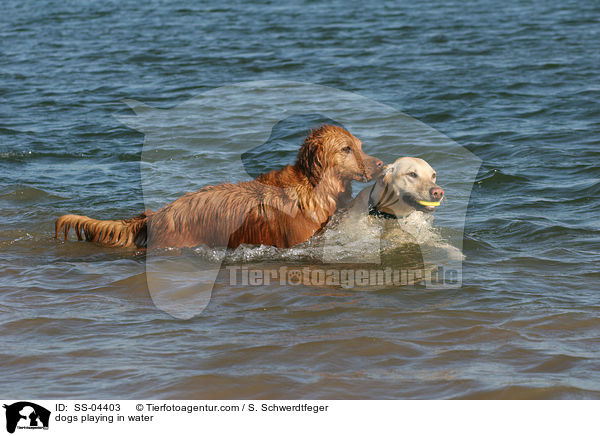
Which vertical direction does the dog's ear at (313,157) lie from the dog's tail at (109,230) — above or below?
above

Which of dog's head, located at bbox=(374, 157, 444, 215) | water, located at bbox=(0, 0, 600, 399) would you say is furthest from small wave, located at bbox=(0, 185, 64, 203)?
dog's head, located at bbox=(374, 157, 444, 215)

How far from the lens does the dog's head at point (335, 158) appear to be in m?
7.04

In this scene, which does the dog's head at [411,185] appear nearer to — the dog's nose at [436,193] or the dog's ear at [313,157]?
the dog's nose at [436,193]

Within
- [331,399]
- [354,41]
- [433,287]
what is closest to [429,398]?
[331,399]

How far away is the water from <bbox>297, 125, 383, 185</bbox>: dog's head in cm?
100

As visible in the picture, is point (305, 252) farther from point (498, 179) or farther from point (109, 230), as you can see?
point (498, 179)

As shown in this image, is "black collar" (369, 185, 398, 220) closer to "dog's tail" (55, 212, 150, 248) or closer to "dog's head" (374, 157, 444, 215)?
"dog's head" (374, 157, 444, 215)

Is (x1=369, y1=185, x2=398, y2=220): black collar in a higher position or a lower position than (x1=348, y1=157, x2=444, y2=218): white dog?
lower

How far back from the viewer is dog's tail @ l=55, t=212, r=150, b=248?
7.88 m

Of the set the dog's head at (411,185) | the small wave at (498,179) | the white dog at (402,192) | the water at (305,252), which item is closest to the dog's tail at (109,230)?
the water at (305,252)

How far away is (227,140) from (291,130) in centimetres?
128

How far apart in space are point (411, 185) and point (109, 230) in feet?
10.8

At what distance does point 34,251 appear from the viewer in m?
8.10

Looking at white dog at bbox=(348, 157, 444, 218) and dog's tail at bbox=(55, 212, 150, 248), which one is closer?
white dog at bbox=(348, 157, 444, 218)
